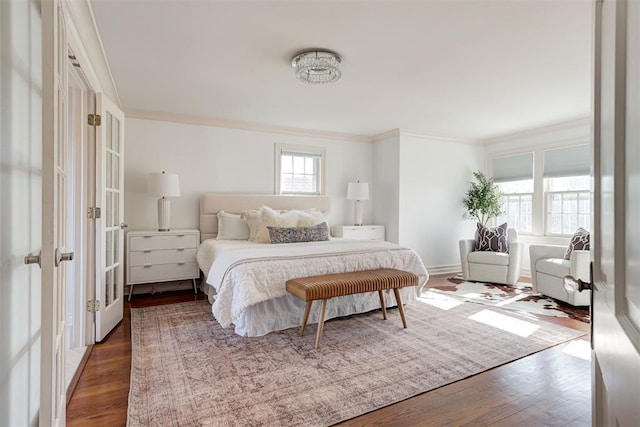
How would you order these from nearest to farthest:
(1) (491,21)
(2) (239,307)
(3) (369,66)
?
(1) (491,21), (2) (239,307), (3) (369,66)

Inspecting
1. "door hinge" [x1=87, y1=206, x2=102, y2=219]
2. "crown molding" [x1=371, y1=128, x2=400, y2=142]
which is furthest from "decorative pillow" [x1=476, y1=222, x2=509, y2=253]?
"door hinge" [x1=87, y1=206, x2=102, y2=219]

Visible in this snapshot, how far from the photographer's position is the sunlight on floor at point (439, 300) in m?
3.76

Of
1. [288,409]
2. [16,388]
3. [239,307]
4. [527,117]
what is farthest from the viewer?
[527,117]

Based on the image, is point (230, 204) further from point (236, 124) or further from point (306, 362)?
point (306, 362)

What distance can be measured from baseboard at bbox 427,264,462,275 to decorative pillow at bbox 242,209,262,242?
9.78 feet

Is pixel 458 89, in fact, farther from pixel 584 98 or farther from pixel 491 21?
pixel 584 98

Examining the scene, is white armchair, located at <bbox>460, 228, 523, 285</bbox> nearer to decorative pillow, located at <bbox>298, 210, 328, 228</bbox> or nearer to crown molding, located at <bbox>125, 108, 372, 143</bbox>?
decorative pillow, located at <bbox>298, 210, 328, 228</bbox>

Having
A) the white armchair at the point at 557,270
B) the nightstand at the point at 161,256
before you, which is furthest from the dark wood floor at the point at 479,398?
the nightstand at the point at 161,256

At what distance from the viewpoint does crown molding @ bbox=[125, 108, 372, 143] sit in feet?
14.3

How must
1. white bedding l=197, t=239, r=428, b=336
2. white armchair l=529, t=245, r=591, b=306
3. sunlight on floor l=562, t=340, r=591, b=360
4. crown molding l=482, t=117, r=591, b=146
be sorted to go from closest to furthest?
1. sunlight on floor l=562, t=340, r=591, b=360
2. white bedding l=197, t=239, r=428, b=336
3. white armchair l=529, t=245, r=591, b=306
4. crown molding l=482, t=117, r=591, b=146

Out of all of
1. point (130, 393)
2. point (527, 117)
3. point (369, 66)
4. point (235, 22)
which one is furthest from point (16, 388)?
point (527, 117)

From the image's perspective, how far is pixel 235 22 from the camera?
91.4 inches

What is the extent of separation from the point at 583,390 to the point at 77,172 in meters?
3.83

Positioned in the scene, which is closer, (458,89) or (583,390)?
(583,390)
